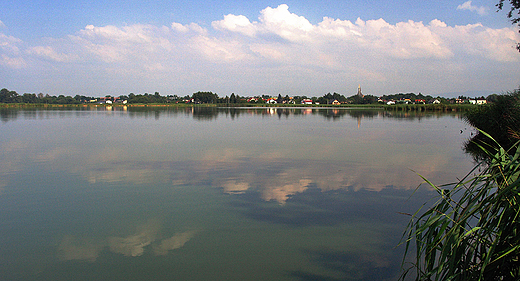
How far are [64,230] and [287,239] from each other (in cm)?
421

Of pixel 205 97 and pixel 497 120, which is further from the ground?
pixel 205 97

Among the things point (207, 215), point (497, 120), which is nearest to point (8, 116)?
point (207, 215)

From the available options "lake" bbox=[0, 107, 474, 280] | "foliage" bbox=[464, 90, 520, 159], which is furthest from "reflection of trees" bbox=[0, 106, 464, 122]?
"lake" bbox=[0, 107, 474, 280]

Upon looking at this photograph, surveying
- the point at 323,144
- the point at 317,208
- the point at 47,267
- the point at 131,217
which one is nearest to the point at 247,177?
the point at 317,208

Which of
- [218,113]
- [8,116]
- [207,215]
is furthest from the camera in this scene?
[218,113]

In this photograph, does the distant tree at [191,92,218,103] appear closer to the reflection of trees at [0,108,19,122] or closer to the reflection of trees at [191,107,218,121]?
the reflection of trees at [191,107,218,121]

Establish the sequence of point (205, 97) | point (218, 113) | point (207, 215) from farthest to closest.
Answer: point (205, 97) → point (218, 113) → point (207, 215)

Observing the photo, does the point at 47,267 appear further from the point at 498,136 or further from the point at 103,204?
the point at 498,136

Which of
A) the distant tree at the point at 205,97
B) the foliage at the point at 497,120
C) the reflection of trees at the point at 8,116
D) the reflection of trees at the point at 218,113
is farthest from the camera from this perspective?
the distant tree at the point at 205,97

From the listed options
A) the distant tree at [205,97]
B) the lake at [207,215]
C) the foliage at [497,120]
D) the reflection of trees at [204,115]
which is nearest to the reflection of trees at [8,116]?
the reflection of trees at [204,115]

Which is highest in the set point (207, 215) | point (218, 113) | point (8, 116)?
point (218, 113)

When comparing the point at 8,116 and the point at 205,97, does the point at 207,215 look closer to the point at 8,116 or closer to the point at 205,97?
the point at 8,116

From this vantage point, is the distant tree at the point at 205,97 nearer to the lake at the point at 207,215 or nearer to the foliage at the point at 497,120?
the foliage at the point at 497,120

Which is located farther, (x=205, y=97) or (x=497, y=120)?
(x=205, y=97)
